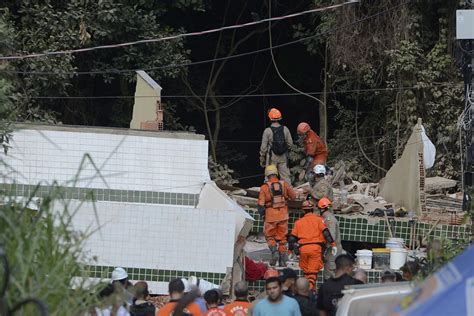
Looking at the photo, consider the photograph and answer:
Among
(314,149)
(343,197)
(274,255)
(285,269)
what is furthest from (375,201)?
(285,269)

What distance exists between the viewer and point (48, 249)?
5.61 metres

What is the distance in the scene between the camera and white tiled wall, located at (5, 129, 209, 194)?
14.8m

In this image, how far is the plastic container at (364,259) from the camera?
1572 centimetres

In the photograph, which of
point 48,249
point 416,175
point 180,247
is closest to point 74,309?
point 48,249

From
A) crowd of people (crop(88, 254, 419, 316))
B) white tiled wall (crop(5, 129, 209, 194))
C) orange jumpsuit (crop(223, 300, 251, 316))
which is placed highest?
white tiled wall (crop(5, 129, 209, 194))

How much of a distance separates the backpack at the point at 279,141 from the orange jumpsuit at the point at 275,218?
6.09 feet

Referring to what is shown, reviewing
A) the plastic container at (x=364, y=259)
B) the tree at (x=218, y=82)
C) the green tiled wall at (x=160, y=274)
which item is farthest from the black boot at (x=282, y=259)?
the tree at (x=218, y=82)

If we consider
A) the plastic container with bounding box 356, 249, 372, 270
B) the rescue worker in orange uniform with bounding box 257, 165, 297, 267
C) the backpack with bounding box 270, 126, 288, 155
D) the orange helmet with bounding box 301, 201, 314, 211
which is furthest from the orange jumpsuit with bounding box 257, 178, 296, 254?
the backpack with bounding box 270, 126, 288, 155

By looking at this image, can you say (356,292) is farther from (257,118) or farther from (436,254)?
(257,118)

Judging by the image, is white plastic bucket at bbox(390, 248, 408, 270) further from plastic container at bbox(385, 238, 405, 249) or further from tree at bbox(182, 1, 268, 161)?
tree at bbox(182, 1, 268, 161)

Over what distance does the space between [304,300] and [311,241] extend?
13.7 feet

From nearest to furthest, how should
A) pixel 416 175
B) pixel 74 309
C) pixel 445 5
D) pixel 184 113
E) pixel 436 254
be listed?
pixel 74 309, pixel 436 254, pixel 416 175, pixel 445 5, pixel 184 113

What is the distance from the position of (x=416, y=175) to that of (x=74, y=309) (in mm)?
12868

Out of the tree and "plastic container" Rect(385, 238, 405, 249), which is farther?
the tree
